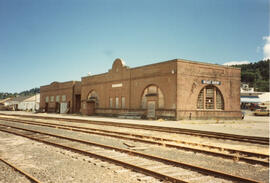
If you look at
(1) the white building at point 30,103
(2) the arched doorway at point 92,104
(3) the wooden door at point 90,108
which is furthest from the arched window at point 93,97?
(1) the white building at point 30,103

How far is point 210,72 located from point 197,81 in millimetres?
2464

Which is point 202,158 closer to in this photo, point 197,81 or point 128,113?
point 197,81

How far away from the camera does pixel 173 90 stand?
90.6 feet

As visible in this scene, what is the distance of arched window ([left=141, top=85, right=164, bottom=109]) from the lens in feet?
96.8

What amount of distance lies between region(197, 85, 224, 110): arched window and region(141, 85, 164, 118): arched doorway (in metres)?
4.86

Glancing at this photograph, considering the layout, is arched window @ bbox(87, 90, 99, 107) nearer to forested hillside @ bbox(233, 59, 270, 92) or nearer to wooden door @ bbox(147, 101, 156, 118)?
wooden door @ bbox(147, 101, 156, 118)

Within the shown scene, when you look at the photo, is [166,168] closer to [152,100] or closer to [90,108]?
[152,100]

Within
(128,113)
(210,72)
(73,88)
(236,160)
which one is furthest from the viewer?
(73,88)

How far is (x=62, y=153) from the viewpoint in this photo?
8383 millimetres

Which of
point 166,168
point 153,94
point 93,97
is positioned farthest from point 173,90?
point 166,168

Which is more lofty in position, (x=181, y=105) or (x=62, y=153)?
(x=181, y=105)

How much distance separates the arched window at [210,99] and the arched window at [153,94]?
4701 mm

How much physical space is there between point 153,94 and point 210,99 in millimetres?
7382

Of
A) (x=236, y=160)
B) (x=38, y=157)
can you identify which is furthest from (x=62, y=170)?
(x=236, y=160)
